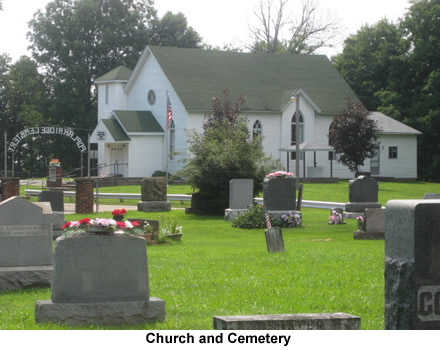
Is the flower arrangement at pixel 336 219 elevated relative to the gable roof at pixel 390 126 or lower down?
lower down

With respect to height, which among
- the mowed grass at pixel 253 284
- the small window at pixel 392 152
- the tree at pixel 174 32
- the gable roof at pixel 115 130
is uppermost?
the tree at pixel 174 32

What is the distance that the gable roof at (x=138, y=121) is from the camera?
6022cm

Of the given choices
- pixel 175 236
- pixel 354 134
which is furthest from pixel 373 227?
pixel 354 134

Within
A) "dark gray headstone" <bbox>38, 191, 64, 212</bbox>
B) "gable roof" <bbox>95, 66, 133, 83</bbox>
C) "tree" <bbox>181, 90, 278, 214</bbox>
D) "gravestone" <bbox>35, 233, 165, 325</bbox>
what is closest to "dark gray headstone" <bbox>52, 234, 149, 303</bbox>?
"gravestone" <bbox>35, 233, 165, 325</bbox>

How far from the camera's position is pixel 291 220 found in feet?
89.7

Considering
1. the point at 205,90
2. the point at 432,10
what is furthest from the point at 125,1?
the point at 432,10

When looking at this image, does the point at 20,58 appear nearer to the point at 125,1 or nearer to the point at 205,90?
the point at 125,1

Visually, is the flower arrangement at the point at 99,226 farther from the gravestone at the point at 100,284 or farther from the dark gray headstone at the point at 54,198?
the dark gray headstone at the point at 54,198

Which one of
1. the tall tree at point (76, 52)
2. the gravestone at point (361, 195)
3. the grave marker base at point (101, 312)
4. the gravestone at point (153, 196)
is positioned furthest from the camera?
the tall tree at point (76, 52)

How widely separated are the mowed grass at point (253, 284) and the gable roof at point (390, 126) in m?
41.2

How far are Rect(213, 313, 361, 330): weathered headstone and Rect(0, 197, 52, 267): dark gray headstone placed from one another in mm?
5814

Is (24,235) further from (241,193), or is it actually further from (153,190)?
(153,190)

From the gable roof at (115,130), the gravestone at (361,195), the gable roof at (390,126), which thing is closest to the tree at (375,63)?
the gable roof at (390,126)

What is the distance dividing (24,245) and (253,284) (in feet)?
10.7
